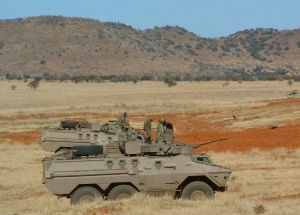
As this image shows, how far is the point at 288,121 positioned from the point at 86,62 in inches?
4357

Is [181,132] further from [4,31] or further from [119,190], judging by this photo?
[4,31]

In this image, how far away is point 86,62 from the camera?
141750 millimetres

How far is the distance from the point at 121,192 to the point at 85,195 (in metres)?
1.01

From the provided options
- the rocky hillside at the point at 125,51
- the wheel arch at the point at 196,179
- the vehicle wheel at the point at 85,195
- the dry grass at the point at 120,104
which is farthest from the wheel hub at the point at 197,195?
the rocky hillside at the point at 125,51

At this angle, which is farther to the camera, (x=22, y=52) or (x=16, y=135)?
(x=22, y=52)

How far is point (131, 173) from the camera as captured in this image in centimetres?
1399

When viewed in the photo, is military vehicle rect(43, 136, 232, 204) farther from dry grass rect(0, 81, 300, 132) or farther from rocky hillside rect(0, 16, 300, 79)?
rocky hillside rect(0, 16, 300, 79)

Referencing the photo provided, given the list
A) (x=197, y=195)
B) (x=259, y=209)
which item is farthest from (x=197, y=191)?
(x=259, y=209)

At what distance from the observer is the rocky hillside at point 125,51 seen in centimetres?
13988

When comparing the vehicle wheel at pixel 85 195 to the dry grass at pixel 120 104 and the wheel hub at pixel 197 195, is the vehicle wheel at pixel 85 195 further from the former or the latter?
the dry grass at pixel 120 104

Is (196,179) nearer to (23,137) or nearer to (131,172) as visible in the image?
(131,172)

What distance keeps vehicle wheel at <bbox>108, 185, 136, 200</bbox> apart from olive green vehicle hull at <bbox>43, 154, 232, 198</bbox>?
5.0 inches

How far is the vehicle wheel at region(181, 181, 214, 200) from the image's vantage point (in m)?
14.1

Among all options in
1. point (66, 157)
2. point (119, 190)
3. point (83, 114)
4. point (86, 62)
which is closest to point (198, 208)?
point (119, 190)
